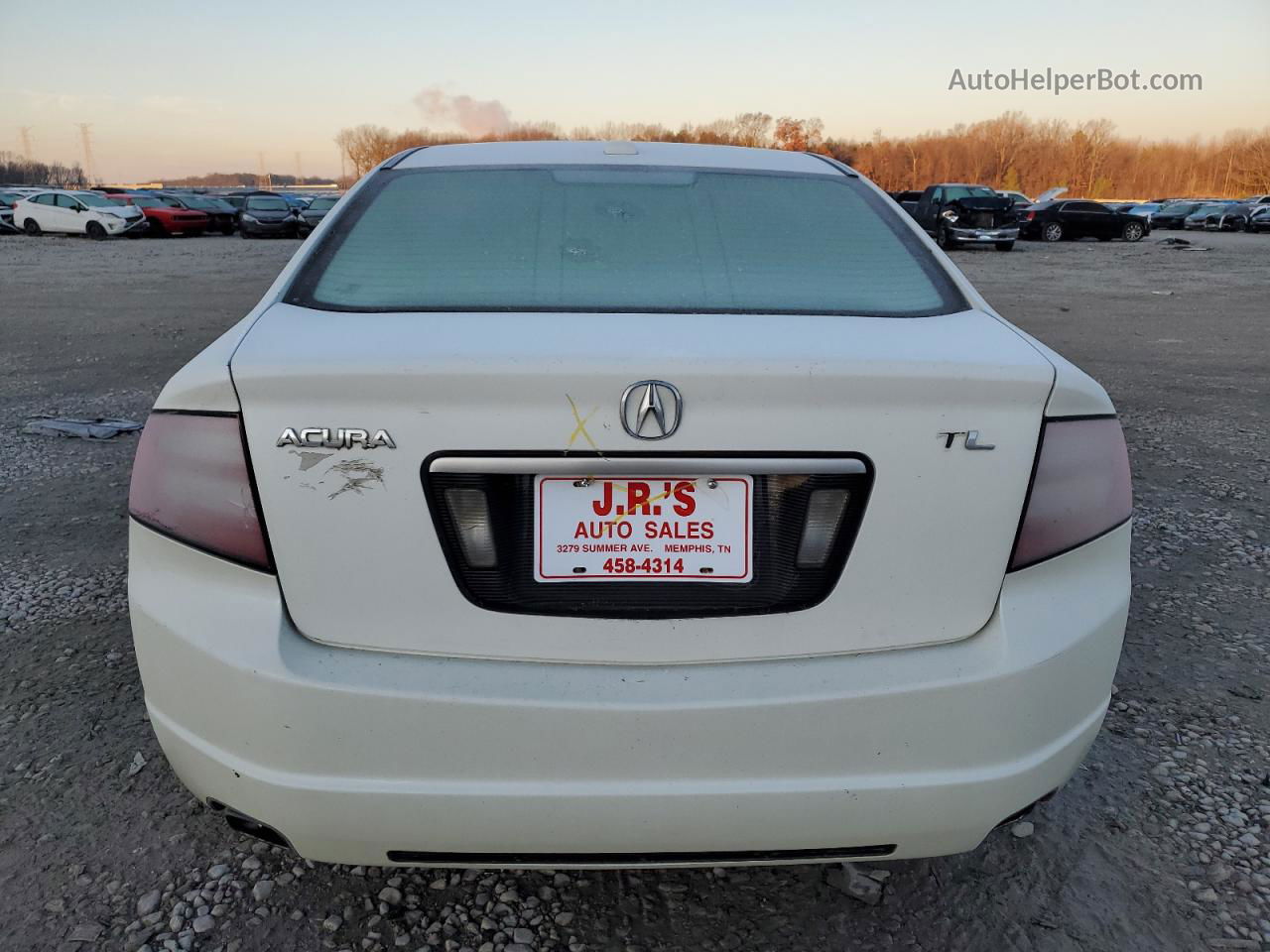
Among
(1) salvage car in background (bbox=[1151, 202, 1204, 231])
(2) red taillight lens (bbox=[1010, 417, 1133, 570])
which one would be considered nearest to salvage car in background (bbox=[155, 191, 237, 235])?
(2) red taillight lens (bbox=[1010, 417, 1133, 570])

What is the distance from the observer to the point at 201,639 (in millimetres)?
1496

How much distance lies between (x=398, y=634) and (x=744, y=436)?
60 centimetres

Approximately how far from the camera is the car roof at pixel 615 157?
7.97 ft

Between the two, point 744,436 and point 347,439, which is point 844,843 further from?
point 347,439

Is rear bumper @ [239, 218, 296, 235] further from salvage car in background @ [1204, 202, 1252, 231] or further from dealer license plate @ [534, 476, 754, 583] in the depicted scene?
salvage car in background @ [1204, 202, 1252, 231]

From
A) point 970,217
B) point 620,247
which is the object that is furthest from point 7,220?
point 620,247

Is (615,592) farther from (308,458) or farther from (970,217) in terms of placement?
(970,217)

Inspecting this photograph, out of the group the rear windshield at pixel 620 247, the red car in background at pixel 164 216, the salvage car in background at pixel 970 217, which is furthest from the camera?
the red car in background at pixel 164 216

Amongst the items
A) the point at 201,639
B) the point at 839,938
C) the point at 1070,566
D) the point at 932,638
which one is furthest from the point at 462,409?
the point at 839,938

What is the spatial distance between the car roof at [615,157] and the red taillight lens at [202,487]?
45.7 inches

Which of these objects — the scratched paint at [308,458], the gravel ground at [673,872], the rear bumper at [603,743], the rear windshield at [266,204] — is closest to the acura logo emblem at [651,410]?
the rear bumper at [603,743]

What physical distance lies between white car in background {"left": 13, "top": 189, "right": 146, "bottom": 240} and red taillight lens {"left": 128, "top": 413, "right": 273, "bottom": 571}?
31.9m

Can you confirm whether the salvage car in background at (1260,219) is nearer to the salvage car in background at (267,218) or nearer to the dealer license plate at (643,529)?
the salvage car in background at (267,218)

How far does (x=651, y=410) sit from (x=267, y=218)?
31.7 m
